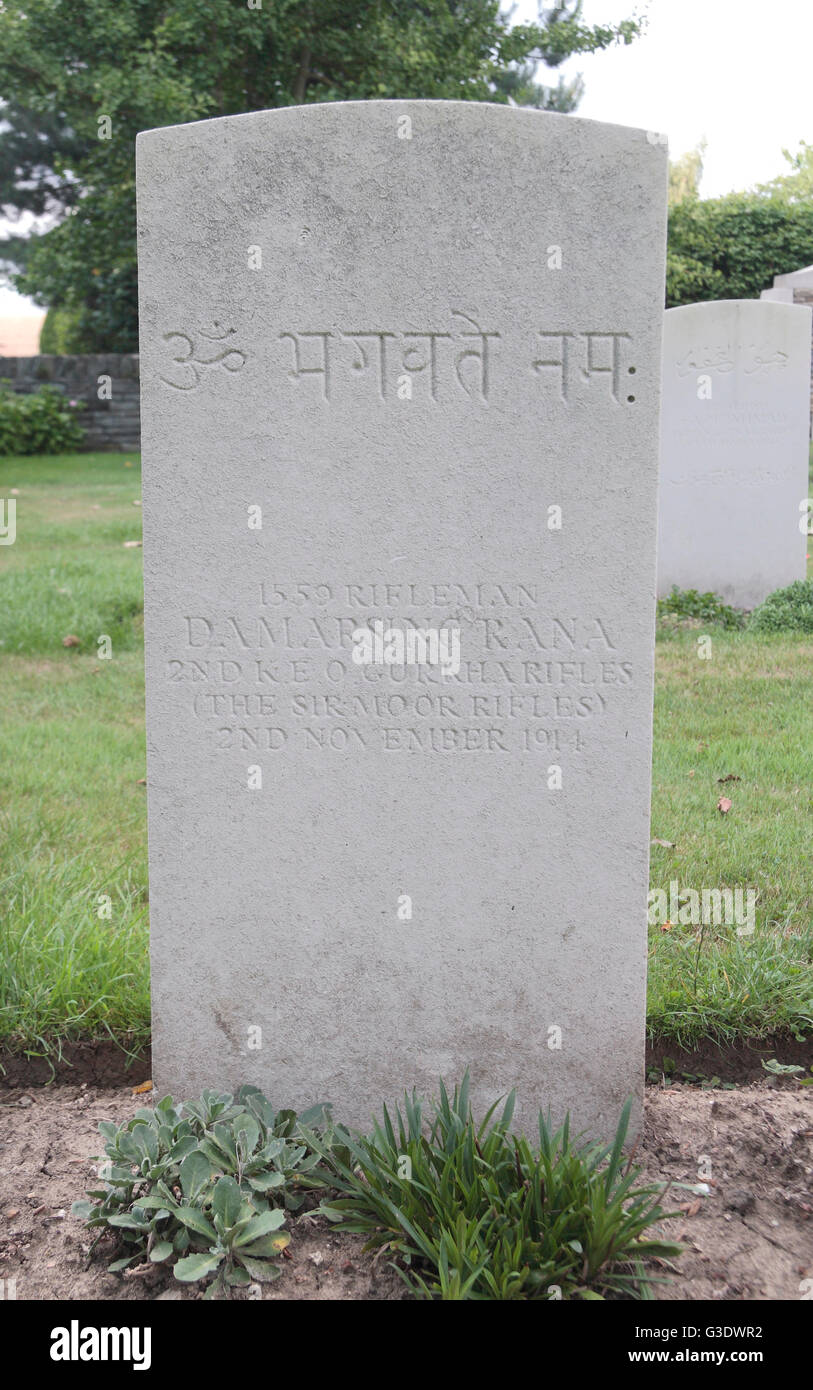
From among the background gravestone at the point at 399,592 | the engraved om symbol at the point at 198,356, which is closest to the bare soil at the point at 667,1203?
the background gravestone at the point at 399,592

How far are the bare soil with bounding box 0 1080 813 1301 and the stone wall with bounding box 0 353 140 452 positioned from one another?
47.8 feet

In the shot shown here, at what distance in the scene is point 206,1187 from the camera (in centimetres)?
232

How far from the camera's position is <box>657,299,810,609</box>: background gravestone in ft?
25.3

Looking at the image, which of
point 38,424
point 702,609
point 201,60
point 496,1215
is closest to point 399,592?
point 496,1215

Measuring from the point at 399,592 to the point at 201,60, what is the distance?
13112 mm

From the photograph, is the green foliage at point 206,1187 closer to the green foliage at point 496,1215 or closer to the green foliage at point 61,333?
the green foliage at point 496,1215

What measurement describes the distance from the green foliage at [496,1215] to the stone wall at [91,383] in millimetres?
Answer: 15195

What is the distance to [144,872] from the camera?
13.0 feet

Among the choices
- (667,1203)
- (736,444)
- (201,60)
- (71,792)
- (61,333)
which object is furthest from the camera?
(61,333)

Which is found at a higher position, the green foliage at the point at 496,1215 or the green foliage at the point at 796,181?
the green foliage at the point at 796,181

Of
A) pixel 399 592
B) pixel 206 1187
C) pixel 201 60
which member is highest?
pixel 201 60

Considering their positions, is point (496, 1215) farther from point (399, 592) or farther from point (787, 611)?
point (787, 611)

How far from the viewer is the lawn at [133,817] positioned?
10.4 ft

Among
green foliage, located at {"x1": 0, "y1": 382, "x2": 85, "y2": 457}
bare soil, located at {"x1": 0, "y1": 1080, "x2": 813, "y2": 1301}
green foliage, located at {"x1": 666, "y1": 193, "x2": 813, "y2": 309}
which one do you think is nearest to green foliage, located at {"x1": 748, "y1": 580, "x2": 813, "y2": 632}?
bare soil, located at {"x1": 0, "y1": 1080, "x2": 813, "y2": 1301}
